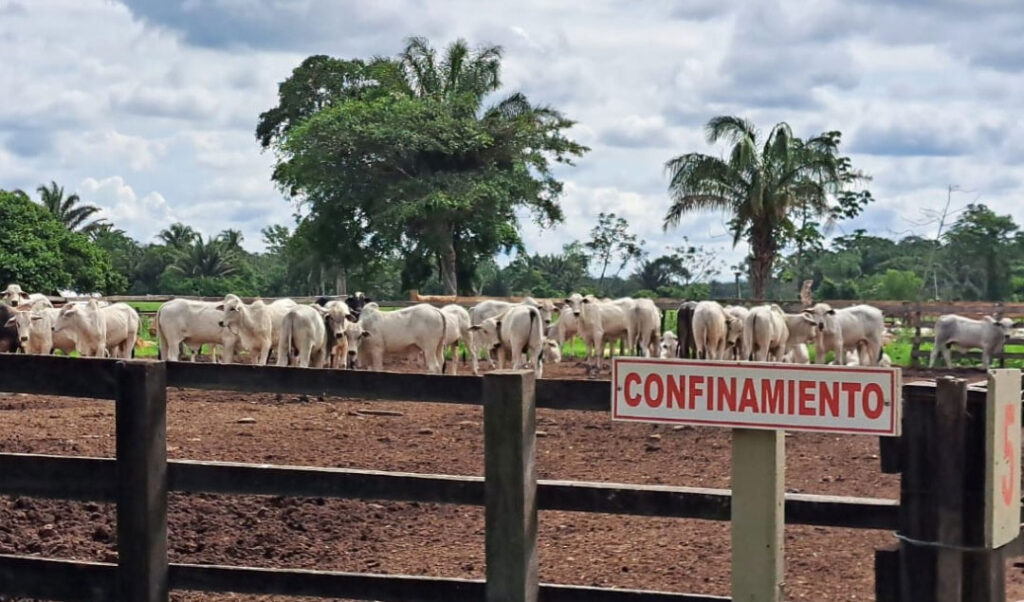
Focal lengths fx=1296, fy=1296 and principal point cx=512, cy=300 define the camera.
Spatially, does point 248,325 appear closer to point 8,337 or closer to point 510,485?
point 8,337

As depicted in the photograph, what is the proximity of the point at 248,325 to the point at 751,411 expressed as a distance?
2050cm

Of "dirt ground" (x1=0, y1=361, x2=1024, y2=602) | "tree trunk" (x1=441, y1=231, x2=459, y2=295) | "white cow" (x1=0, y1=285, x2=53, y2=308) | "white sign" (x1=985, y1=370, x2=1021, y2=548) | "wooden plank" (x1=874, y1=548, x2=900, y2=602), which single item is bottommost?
"dirt ground" (x1=0, y1=361, x2=1024, y2=602)

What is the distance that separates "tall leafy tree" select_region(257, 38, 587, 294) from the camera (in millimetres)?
48844

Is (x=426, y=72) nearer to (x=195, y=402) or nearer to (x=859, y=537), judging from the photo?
(x=195, y=402)

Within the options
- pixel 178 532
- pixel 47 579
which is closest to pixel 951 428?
pixel 47 579

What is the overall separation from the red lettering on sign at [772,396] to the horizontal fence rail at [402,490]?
1.77 ft

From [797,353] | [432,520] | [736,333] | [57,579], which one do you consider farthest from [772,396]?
[797,353]

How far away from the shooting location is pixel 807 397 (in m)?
4.57

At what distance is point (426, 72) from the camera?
180 feet

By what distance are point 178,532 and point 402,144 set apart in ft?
133

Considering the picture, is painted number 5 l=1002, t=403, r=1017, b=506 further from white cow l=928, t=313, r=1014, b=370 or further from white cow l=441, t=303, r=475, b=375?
white cow l=928, t=313, r=1014, b=370

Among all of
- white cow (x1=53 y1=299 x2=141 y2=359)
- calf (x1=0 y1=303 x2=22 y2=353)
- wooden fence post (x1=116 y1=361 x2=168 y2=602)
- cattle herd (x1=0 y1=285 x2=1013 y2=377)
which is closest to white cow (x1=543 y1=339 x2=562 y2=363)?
cattle herd (x1=0 y1=285 x2=1013 y2=377)

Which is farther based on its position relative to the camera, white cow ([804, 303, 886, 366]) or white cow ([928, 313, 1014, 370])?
white cow ([928, 313, 1014, 370])

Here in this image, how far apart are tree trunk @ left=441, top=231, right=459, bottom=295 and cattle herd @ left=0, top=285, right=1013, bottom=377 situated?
1822cm
